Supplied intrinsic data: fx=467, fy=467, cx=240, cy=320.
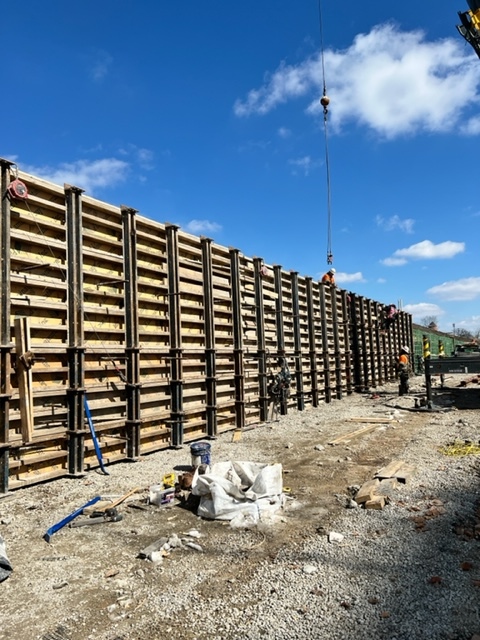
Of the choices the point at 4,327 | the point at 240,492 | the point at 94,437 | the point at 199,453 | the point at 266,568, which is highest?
the point at 4,327

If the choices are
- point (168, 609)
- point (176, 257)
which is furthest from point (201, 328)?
point (168, 609)

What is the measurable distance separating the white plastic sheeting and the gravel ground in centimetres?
17

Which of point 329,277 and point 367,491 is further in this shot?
point 329,277

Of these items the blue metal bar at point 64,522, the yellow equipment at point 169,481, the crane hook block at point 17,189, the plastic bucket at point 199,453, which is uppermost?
the crane hook block at point 17,189

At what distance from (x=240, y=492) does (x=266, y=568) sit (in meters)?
1.54

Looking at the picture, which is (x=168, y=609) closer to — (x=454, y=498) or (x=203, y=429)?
(x=454, y=498)

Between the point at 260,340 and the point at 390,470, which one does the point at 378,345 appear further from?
the point at 390,470

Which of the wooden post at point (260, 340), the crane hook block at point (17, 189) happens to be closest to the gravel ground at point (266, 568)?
the crane hook block at point (17, 189)

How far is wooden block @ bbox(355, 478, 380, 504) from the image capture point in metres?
5.89

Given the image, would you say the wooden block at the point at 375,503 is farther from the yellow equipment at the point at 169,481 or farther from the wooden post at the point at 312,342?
the wooden post at the point at 312,342

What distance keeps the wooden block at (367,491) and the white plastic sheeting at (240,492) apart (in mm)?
986

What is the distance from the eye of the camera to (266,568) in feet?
14.0

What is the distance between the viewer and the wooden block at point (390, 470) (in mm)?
6945

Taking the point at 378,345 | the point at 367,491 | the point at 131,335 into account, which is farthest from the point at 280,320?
the point at 378,345
